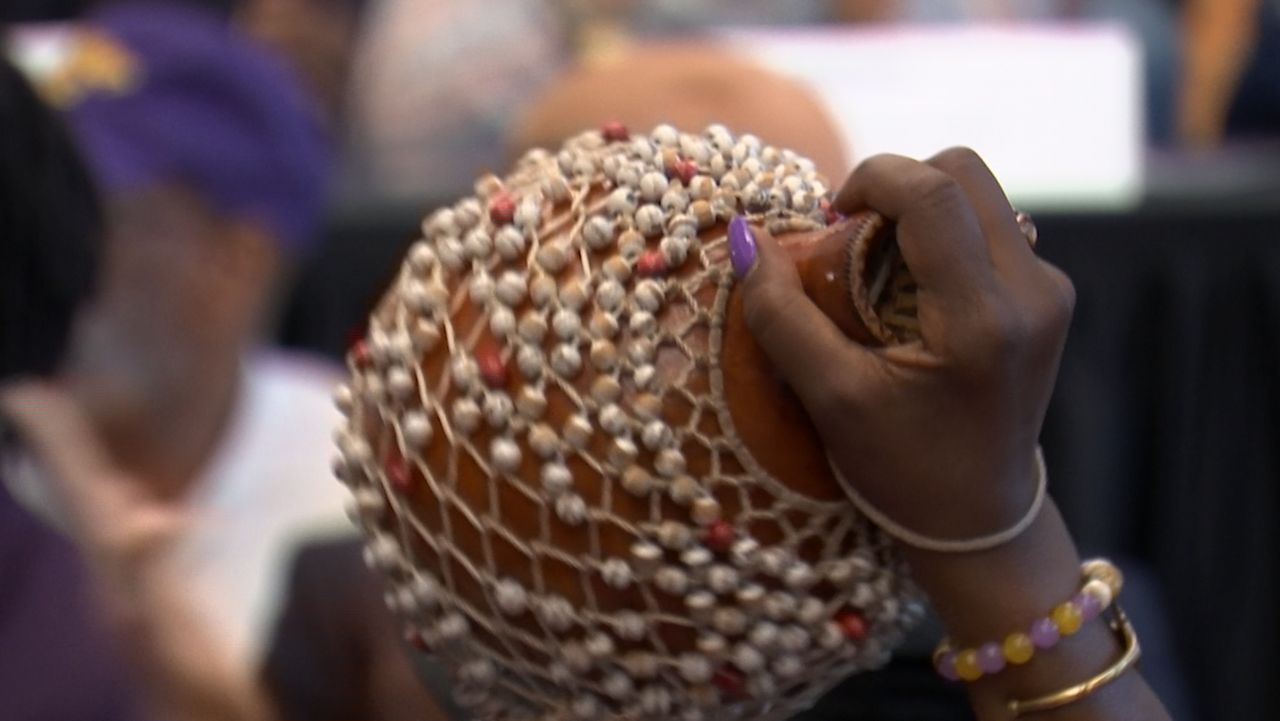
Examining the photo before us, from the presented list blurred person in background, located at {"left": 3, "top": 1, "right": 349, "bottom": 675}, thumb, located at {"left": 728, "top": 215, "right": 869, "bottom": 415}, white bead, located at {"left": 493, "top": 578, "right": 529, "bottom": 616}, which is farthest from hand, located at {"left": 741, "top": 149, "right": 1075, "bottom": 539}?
blurred person in background, located at {"left": 3, "top": 1, "right": 349, "bottom": 675}

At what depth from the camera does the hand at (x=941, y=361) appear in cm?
44

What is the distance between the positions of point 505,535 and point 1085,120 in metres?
0.70

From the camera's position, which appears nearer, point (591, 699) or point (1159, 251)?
point (591, 699)

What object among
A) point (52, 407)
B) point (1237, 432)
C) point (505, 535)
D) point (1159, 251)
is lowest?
point (1237, 432)

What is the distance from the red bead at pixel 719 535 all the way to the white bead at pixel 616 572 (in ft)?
0.08

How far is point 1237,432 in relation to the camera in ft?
4.83

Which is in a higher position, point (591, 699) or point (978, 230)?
point (978, 230)

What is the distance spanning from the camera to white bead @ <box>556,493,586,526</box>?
48cm

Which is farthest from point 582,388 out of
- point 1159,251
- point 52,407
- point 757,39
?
point 1159,251

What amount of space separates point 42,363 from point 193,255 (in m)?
0.47

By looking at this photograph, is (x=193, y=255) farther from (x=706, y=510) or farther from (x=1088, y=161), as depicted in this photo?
(x=706, y=510)

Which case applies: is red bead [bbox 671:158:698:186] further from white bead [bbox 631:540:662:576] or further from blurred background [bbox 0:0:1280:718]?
blurred background [bbox 0:0:1280:718]

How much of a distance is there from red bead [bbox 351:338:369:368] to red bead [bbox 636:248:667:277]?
0.10m

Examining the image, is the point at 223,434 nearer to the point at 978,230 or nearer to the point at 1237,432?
the point at 1237,432
